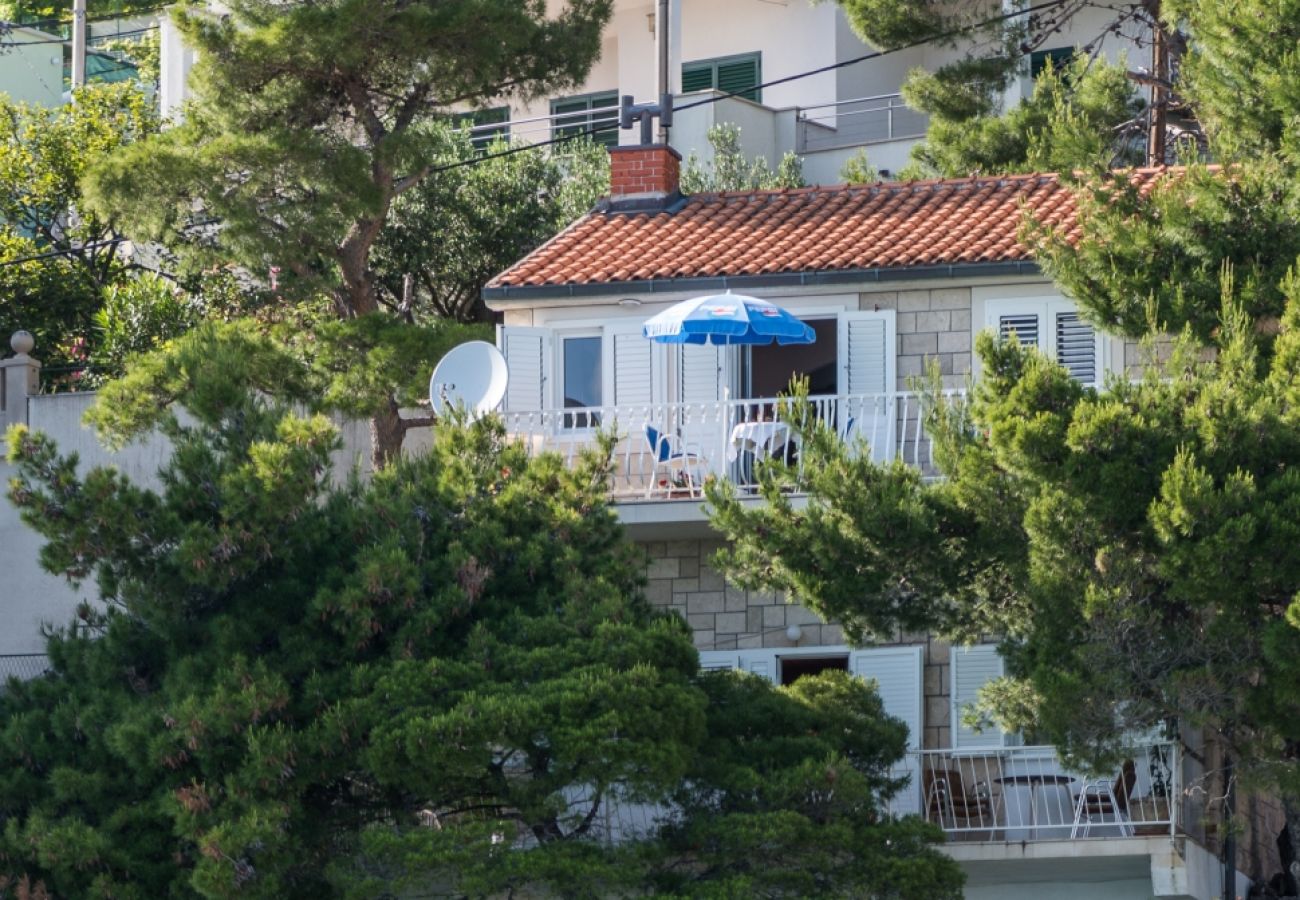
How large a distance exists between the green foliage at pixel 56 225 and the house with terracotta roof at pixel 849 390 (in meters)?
7.80

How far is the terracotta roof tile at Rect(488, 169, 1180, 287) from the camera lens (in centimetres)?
2136

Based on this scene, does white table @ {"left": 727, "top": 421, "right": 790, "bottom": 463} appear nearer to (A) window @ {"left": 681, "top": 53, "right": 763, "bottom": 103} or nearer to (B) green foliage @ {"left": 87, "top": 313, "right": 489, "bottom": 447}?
(B) green foliage @ {"left": 87, "top": 313, "right": 489, "bottom": 447}

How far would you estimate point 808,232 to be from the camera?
73.3 ft

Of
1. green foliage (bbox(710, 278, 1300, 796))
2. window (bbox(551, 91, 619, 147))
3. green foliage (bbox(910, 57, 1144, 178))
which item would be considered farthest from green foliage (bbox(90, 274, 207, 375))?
green foliage (bbox(710, 278, 1300, 796))

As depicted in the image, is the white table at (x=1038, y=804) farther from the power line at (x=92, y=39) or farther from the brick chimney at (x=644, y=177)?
the power line at (x=92, y=39)

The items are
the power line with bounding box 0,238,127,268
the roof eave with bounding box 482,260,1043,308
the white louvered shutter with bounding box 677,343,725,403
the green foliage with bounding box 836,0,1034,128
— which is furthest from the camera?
the green foliage with bounding box 836,0,1034,128

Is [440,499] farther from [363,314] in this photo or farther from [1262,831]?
A: [1262,831]

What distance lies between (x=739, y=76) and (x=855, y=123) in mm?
2087

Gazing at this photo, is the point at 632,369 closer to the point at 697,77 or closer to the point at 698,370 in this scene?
the point at 698,370

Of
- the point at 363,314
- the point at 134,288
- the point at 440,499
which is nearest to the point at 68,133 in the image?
the point at 134,288

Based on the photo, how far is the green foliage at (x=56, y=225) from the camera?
A: 28.0 meters

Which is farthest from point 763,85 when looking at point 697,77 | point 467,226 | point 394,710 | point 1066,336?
point 394,710

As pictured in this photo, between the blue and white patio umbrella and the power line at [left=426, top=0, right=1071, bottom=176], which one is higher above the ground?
the power line at [left=426, top=0, right=1071, bottom=176]

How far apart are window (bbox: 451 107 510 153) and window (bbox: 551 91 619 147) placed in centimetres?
74
